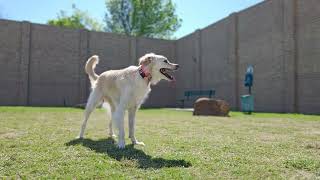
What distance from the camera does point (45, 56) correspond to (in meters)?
28.4

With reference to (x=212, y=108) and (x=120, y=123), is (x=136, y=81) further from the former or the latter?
(x=212, y=108)

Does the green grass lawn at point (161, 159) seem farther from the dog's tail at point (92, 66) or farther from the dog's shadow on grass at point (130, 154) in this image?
the dog's tail at point (92, 66)

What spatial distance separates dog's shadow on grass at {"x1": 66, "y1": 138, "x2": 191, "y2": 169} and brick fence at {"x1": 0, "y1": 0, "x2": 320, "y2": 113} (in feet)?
50.8

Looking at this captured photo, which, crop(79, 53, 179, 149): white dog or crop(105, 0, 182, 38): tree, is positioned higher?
crop(105, 0, 182, 38): tree

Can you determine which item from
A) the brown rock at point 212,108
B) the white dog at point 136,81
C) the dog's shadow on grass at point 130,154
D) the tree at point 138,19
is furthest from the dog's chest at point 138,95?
the tree at point 138,19

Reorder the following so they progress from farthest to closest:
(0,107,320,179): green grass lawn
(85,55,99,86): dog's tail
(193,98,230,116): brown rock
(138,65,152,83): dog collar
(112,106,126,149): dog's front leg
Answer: (193,98,230,116): brown rock < (85,55,99,86): dog's tail < (138,65,152,83): dog collar < (112,106,126,149): dog's front leg < (0,107,320,179): green grass lawn

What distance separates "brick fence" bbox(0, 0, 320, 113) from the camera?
65.0 ft

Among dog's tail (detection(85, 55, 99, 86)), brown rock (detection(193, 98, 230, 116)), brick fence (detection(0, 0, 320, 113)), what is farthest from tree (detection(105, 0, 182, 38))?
dog's tail (detection(85, 55, 99, 86))

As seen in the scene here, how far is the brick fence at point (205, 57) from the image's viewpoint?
1980cm

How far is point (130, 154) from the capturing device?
4.77m

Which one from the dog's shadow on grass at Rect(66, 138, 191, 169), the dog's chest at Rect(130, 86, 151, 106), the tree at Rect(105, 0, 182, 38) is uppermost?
the tree at Rect(105, 0, 182, 38)

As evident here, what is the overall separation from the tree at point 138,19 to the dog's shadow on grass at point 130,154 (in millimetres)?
41110

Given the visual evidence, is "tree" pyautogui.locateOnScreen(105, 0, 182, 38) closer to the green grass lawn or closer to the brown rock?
the brown rock

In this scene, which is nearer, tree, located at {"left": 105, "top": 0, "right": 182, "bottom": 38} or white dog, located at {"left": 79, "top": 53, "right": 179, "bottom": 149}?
white dog, located at {"left": 79, "top": 53, "right": 179, "bottom": 149}
